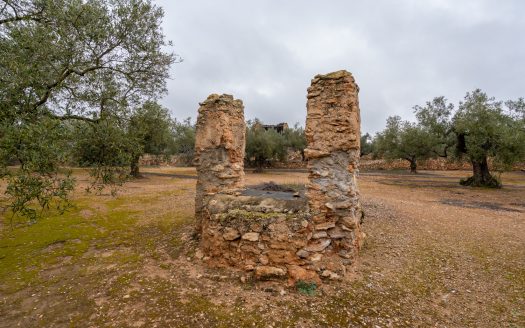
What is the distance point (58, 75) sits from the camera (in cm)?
749

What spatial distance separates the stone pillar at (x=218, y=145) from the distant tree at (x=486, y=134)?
1978cm

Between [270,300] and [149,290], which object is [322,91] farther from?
[149,290]

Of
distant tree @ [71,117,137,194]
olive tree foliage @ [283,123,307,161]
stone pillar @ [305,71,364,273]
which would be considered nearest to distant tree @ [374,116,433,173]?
olive tree foliage @ [283,123,307,161]

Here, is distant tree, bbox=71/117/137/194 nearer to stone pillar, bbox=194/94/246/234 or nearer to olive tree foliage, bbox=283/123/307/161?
stone pillar, bbox=194/94/246/234

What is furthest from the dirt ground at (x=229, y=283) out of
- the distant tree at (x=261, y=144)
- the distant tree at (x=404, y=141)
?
the distant tree at (x=261, y=144)

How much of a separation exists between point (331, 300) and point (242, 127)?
18.5 feet

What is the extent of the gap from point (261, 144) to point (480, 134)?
2177 centimetres

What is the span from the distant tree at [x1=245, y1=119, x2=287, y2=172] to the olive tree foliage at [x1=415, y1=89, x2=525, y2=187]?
17.6 m

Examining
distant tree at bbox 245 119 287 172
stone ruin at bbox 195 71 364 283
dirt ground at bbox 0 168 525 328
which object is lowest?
dirt ground at bbox 0 168 525 328

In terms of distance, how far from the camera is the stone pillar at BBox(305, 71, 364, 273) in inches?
263

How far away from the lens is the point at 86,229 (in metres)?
10.1

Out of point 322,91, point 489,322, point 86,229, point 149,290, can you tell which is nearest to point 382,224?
point 489,322

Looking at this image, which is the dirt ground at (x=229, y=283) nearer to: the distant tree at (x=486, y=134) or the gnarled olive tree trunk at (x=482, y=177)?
the distant tree at (x=486, y=134)

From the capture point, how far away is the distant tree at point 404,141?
26156mm
